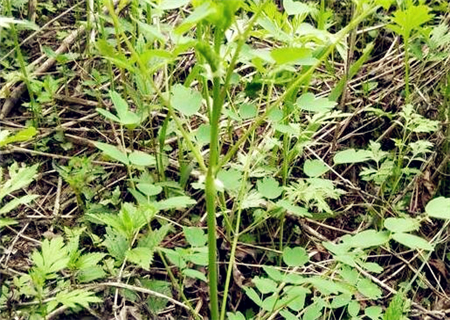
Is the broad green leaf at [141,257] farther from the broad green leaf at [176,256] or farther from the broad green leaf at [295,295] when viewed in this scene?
the broad green leaf at [295,295]

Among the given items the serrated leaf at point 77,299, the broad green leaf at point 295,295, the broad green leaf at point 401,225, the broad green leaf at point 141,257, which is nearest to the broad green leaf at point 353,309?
the broad green leaf at point 295,295

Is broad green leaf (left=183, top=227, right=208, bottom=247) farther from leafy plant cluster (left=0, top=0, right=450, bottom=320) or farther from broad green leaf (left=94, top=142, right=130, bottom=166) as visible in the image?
broad green leaf (left=94, top=142, right=130, bottom=166)

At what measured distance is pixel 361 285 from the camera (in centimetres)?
146

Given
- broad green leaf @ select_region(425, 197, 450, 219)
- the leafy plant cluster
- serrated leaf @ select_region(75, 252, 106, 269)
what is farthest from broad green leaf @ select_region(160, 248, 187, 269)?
broad green leaf @ select_region(425, 197, 450, 219)

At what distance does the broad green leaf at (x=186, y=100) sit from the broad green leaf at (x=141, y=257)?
11.7 inches

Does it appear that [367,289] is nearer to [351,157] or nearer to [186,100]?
[351,157]

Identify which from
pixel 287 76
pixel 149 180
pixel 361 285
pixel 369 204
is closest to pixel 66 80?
pixel 149 180

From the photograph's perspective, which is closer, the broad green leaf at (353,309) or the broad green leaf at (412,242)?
the broad green leaf at (412,242)

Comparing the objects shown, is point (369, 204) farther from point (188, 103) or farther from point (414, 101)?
point (188, 103)

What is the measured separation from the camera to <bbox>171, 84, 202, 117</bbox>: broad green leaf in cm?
144

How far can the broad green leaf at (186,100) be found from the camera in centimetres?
144

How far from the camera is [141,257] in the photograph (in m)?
1.35

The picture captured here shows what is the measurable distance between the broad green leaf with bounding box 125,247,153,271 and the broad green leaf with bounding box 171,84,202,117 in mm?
298

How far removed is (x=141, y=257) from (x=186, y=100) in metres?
0.35
